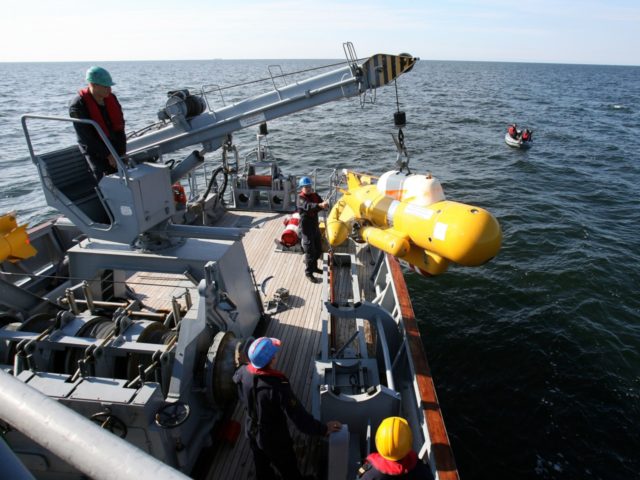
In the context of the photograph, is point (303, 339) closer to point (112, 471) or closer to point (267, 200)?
point (112, 471)

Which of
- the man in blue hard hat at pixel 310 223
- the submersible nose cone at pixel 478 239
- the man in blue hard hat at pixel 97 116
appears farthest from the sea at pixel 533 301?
the submersible nose cone at pixel 478 239

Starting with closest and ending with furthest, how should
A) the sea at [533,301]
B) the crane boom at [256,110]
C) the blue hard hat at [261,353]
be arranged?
the blue hard hat at [261,353] < the sea at [533,301] < the crane boom at [256,110]

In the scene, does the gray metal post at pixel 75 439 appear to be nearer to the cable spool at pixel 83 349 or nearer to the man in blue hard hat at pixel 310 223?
the cable spool at pixel 83 349

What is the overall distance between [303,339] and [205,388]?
2.41 meters

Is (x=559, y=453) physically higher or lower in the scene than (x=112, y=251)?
Result: lower

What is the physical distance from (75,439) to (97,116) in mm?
4640

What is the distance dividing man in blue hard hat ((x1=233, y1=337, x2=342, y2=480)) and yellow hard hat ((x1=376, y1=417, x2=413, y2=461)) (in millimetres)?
603

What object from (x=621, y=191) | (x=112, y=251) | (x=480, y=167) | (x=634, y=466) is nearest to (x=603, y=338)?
(x=634, y=466)

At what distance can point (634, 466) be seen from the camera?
682cm

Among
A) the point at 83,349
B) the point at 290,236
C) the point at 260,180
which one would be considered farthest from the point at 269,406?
the point at 260,180

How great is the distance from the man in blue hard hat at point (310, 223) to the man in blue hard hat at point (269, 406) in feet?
14.8

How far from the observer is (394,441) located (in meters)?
3.23

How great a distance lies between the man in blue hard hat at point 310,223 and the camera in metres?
7.86

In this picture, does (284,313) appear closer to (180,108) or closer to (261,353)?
(261,353)
